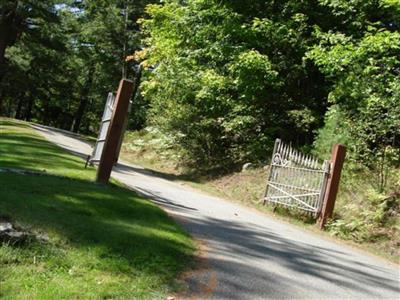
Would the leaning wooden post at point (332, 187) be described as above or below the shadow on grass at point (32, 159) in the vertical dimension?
above

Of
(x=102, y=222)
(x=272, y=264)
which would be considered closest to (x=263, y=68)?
(x=272, y=264)

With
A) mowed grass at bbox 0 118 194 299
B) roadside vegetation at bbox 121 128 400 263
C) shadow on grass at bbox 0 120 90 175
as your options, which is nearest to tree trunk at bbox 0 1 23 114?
shadow on grass at bbox 0 120 90 175

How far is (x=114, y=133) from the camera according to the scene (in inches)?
398

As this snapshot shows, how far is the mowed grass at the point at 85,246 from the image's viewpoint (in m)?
4.46

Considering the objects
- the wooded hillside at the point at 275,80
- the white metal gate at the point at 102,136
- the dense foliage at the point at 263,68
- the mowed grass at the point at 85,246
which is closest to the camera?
the mowed grass at the point at 85,246

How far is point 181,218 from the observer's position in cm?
916

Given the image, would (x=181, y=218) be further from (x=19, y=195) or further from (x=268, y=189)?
(x=268, y=189)

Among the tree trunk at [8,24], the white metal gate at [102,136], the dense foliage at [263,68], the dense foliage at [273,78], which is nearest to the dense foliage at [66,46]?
the tree trunk at [8,24]

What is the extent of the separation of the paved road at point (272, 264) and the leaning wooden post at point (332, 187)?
102 centimetres

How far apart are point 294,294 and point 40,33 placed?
3034 cm

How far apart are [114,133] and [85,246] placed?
495 centimetres

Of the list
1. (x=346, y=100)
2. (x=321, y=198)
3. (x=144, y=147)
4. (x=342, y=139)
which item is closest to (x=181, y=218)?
(x=321, y=198)

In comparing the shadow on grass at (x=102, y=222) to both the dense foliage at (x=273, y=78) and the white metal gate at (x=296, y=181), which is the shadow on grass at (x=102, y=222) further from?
the dense foliage at (x=273, y=78)

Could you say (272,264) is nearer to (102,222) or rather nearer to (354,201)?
(102,222)
